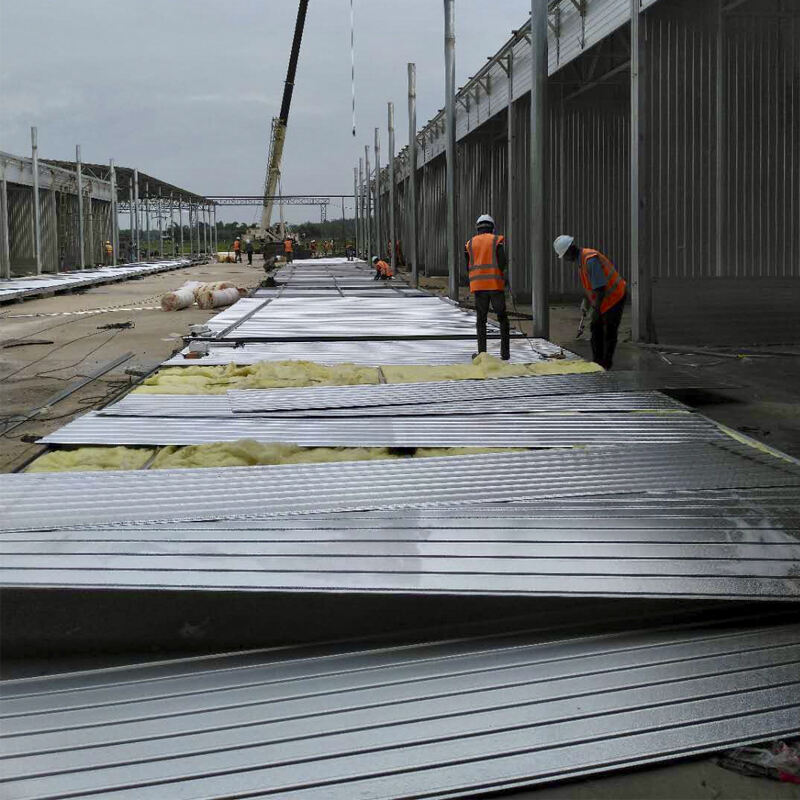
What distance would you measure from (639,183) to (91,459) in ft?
32.6

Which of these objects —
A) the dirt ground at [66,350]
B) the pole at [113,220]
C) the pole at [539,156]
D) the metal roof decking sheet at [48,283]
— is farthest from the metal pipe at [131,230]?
the pole at [539,156]

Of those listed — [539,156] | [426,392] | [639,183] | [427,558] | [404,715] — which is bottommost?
[404,715]

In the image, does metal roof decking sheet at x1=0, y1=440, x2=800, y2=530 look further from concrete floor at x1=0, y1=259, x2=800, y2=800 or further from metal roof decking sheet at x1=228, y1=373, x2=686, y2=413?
metal roof decking sheet at x1=228, y1=373, x2=686, y2=413

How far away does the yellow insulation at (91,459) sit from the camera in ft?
21.2

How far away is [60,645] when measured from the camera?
149 inches

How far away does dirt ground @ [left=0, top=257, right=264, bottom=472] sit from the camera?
30.3ft

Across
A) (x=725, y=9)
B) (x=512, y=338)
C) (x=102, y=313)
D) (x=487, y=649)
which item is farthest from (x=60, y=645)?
(x=102, y=313)

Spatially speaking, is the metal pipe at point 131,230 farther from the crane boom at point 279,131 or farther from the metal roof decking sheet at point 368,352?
the metal roof decking sheet at point 368,352

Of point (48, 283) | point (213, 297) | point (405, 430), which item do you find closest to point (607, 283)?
point (405, 430)

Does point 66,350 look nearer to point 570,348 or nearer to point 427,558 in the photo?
point 570,348

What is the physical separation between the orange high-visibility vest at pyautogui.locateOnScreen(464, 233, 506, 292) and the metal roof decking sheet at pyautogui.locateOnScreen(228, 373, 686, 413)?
103 inches

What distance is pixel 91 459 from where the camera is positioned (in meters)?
6.66

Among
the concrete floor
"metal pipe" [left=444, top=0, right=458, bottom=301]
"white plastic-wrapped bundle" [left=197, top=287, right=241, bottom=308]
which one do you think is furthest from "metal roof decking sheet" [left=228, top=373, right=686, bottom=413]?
"white plastic-wrapped bundle" [left=197, top=287, right=241, bottom=308]

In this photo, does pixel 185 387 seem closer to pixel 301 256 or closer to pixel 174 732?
pixel 174 732
